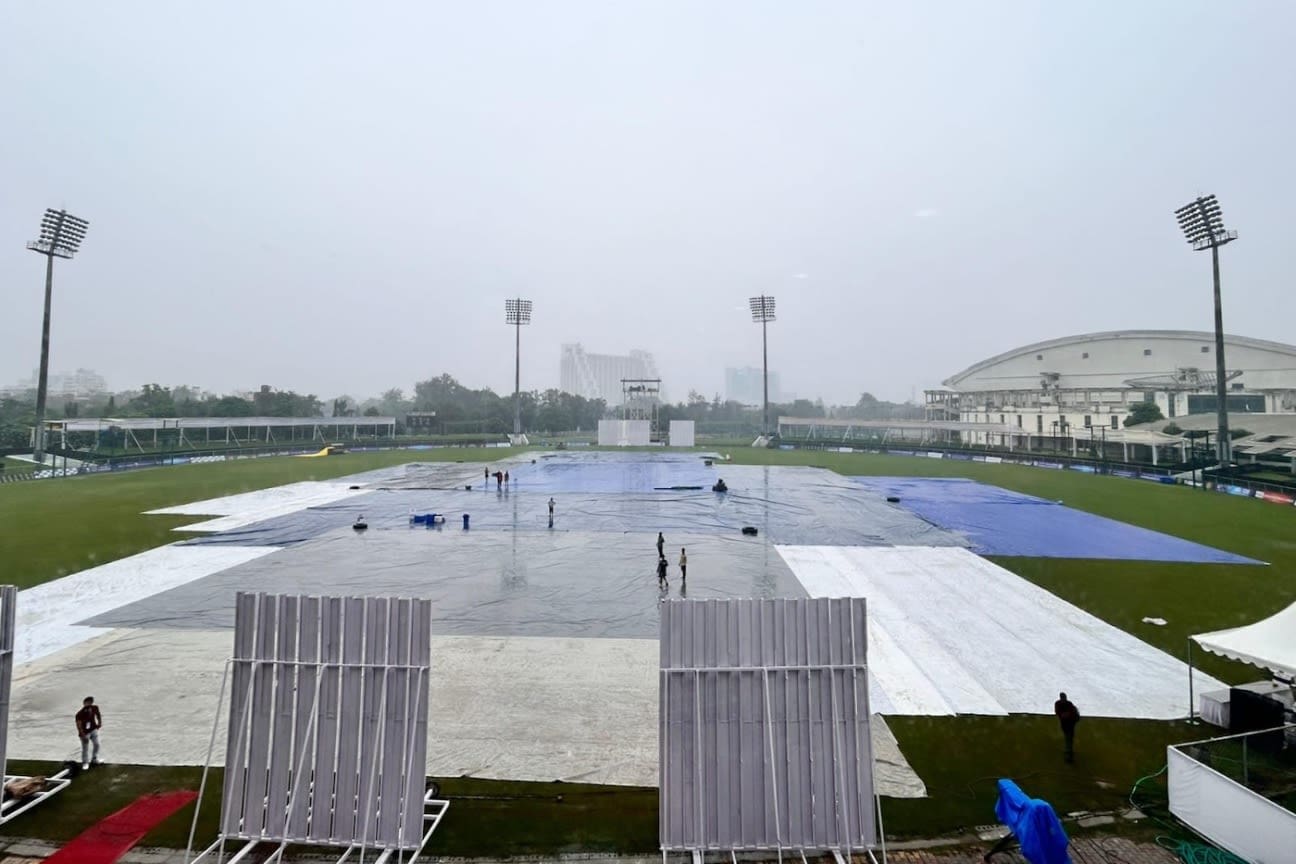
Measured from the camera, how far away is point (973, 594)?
1731 centimetres

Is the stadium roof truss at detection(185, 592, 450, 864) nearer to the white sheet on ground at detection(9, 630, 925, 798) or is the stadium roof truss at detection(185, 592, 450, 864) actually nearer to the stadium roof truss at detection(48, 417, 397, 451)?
the white sheet on ground at detection(9, 630, 925, 798)

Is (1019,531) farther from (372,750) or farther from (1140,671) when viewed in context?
(372,750)

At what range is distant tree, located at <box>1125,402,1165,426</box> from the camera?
66.9m

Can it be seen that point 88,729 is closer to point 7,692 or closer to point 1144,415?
point 7,692

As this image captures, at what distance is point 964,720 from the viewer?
10.2m

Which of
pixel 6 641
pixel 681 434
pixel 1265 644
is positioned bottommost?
pixel 1265 644

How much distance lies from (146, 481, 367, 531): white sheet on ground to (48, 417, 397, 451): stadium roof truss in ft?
105

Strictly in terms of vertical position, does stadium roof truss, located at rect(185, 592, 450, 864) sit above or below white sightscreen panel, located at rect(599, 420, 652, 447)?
below

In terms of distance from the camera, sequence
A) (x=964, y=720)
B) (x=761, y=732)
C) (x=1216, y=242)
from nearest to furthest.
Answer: (x=761, y=732), (x=964, y=720), (x=1216, y=242)

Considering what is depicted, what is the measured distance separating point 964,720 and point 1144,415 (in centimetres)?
7531

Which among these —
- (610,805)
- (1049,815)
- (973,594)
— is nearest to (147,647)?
(610,805)

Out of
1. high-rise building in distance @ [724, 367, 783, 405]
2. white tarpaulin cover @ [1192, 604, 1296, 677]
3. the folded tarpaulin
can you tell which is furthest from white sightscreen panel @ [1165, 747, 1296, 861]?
high-rise building in distance @ [724, 367, 783, 405]

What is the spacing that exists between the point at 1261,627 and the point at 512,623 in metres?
13.8

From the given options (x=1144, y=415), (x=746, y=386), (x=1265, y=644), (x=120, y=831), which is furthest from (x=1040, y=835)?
(x=746, y=386)
